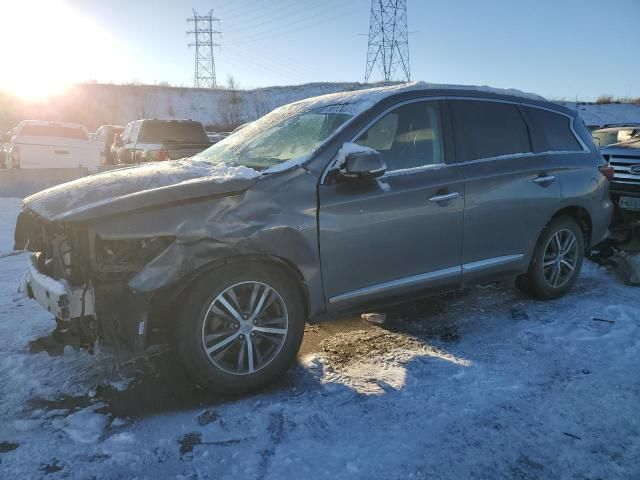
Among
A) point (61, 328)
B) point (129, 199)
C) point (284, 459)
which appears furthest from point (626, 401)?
point (61, 328)

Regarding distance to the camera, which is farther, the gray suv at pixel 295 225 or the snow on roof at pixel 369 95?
the snow on roof at pixel 369 95

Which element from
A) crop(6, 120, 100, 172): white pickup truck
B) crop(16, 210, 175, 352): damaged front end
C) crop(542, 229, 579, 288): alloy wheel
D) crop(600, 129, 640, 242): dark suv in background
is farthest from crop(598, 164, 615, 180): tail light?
crop(6, 120, 100, 172): white pickup truck

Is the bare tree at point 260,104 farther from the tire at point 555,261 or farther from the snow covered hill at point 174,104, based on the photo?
the tire at point 555,261

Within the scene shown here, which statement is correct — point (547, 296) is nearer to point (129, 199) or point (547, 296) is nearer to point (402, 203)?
point (402, 203)

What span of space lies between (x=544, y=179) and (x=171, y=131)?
35.0 ft

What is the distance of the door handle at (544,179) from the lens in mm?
4511

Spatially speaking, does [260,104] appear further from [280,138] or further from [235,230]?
[235,230]

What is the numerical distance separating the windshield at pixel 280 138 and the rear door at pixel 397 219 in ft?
1.01

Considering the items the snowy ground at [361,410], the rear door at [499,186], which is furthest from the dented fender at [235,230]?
the rear door at [499,186]

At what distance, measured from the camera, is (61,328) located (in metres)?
3.09

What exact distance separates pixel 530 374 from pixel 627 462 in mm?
935

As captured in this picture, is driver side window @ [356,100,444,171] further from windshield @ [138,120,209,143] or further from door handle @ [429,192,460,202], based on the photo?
windshield @ [138,120,209,143]

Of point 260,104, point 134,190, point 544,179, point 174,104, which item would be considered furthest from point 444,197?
point 174,104

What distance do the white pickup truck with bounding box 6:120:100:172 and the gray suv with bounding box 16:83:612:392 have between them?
10.3 m
